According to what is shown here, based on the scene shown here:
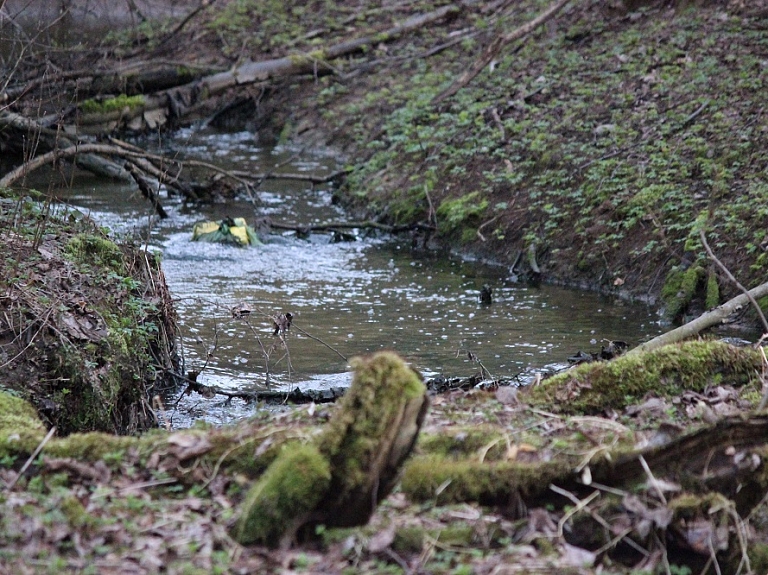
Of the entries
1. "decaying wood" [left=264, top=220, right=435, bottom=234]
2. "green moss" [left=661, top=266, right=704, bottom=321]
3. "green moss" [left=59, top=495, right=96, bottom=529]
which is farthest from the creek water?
"green moss" [left=59, top=495, right=96, bottom=529]

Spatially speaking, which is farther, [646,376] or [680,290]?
[680,290]

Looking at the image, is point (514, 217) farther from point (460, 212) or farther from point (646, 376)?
point (646, 376)

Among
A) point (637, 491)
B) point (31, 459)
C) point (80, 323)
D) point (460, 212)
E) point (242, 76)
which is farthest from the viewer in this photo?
point (242, 76)

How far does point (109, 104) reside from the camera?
16234 mm

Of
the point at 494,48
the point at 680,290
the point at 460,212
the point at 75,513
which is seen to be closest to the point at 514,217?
the point at 460,212

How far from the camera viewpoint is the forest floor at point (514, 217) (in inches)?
131

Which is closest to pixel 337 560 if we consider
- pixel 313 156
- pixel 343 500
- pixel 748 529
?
pixel 343 500

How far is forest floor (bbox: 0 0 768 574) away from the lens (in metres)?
3.34

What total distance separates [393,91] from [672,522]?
1468 centimetres

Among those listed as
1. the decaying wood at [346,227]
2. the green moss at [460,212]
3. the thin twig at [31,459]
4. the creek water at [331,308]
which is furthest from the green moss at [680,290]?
the thin twig at [31,459]

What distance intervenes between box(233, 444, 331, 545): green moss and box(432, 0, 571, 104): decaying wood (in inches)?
510

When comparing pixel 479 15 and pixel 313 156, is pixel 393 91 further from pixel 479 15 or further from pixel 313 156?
pixel 479 15

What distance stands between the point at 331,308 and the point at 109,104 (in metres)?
8.36

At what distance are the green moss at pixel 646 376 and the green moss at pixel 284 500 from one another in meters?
1.71
